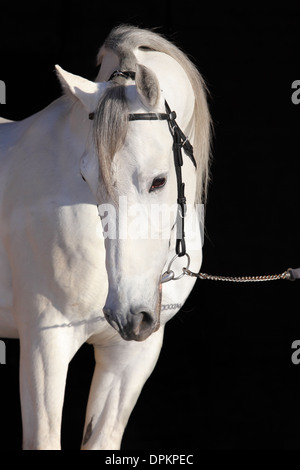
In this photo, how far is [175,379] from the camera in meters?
3.29

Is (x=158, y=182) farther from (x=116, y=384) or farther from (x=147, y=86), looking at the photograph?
(x=116, y=384)

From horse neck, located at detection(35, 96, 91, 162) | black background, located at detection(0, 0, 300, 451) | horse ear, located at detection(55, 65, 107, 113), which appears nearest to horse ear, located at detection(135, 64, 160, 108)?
horse ear, located at detection(55, 65, 107, 113)

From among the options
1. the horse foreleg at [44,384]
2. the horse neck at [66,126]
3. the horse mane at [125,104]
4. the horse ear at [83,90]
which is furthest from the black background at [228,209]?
the horse ear at [83,90]

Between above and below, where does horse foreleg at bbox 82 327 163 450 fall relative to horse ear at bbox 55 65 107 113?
below

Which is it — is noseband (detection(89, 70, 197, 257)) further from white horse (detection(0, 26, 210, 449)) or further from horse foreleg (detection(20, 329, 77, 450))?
horse foreleg (detection(20, 329, 77, 450))

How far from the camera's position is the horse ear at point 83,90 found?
1.79m

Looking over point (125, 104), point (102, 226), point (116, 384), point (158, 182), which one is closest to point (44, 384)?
point (116, 384)

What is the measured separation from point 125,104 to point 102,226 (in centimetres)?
28

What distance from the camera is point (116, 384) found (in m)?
2.21

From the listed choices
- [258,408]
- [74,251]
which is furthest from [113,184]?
[258,408]

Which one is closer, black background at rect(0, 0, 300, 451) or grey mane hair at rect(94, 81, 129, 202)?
grey mane hair at rect(94, 81, 129, 202)

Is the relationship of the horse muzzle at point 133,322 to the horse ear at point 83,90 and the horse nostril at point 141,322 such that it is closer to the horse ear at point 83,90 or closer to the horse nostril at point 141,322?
the horse nostril at point 141,322

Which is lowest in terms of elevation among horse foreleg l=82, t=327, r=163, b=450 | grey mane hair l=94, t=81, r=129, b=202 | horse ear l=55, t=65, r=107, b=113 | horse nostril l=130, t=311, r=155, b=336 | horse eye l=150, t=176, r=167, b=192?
horse foreleg l=82, t=327, r=163, b=450

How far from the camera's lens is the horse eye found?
1.75 metres
